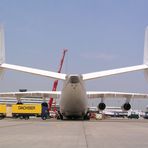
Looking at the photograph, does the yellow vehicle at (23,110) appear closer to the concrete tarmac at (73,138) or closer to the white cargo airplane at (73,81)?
the white cargo airplane at (73,81)

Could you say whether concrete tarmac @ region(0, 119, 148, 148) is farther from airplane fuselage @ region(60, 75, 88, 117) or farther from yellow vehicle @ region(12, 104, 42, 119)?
yellow vehicle @ region(12, 104, 42, 119)

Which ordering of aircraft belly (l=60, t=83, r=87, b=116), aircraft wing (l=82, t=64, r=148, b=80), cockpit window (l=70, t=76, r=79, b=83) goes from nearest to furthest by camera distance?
aircraft wing (l=82, t=64, r=148, b=80), cockpit window (l=70, t=76, r=79, b=83), aircraft belly (l=60, t=83, r=87, b=116)

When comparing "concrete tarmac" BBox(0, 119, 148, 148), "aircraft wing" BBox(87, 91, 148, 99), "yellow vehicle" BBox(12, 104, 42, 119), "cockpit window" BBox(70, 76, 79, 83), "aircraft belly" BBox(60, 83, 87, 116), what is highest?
"cockpit window" BBox(70, 76, 79, 83)

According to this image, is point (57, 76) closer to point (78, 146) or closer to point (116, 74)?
point (116, 74)

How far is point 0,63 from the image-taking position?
32000 mm

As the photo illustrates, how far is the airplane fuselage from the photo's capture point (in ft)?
101

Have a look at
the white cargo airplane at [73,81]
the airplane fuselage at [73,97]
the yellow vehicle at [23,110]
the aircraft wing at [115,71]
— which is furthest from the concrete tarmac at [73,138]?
the yellow vehicle at [23,110]

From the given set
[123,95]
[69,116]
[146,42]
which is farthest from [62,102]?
[123,95]

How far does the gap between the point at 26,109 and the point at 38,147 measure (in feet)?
150

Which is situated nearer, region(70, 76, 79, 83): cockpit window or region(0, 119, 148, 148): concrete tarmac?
region(0, 119, 148, 148): concrete tarmac

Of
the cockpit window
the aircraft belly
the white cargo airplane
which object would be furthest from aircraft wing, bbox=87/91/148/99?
the cockpit window

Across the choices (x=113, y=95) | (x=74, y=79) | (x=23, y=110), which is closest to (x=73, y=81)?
(x=74, y=79)

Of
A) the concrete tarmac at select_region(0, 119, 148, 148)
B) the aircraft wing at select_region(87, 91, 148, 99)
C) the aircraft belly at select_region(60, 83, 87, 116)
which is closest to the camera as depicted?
the concrete tarmac at select_region(0, 119, 148, 148)

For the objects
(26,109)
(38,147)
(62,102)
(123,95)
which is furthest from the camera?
(26,109)
